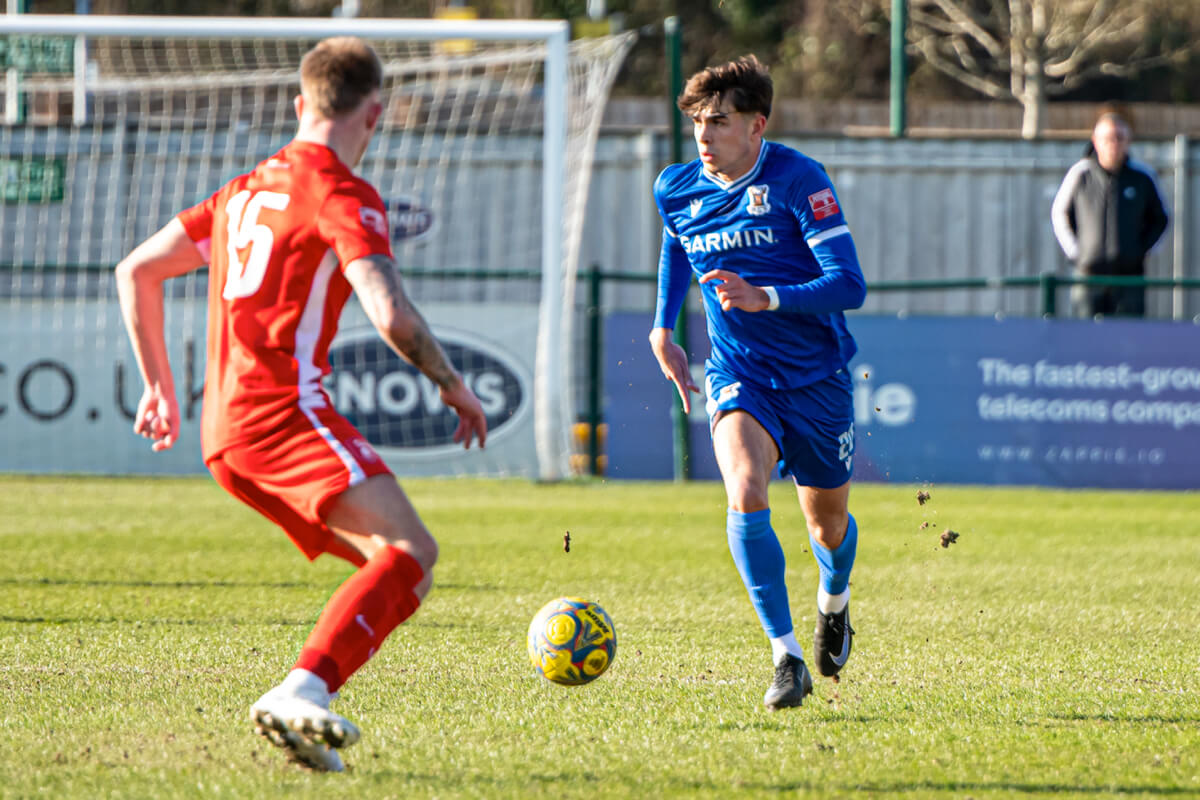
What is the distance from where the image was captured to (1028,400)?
519 inches

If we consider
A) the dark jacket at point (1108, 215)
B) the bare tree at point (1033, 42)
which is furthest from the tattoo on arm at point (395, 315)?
the bare tree at point (1033, 42)

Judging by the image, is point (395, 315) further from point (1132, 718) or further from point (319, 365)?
point (1132, 718)

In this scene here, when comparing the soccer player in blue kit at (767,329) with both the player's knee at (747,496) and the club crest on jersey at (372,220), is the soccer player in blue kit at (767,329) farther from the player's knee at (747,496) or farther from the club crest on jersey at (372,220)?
the club crest on jersey at (372,220)

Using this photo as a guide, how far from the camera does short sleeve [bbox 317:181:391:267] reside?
3.70 m

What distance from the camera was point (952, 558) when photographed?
30.2 ft

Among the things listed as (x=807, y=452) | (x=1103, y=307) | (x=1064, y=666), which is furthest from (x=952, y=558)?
(x=1103, y=307)

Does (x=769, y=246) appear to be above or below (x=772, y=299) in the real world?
above

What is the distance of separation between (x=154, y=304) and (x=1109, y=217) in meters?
10.9

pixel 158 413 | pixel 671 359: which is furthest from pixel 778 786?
A: pixel 671 359

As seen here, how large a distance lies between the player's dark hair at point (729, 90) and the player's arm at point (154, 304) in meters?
1.74

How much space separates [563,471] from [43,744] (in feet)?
30.5

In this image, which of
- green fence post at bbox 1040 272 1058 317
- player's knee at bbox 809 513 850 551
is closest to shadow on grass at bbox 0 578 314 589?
player's knee at bbox 809 513 850 551

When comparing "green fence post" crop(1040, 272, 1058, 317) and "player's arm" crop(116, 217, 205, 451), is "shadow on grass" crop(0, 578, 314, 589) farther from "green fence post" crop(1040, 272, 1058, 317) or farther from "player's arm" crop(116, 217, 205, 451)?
"green fence post" crop(1040, 272, 1058, 317)

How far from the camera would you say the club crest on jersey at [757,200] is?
5215mm
